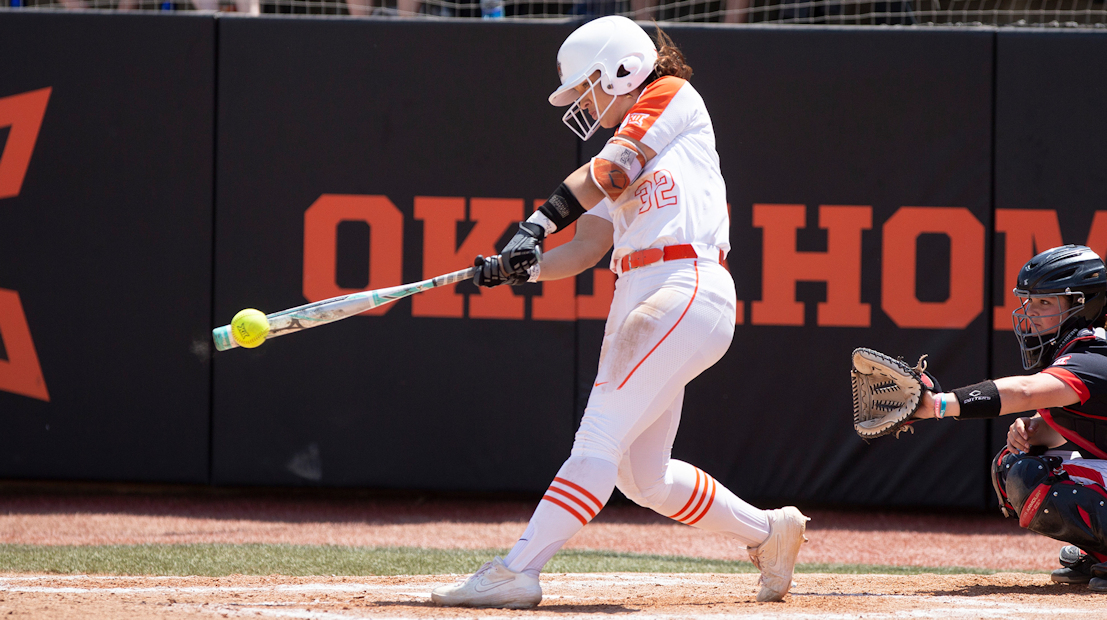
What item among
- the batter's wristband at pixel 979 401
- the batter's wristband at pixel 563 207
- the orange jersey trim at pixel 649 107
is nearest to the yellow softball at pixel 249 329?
the batter's wristband at pixel 563 207

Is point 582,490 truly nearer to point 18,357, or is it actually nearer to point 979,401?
point 979,401

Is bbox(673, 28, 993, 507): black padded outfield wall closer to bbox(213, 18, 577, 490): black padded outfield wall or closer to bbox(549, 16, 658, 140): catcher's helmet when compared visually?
bbox(213, 18, 577, 490): black padded outfield wall

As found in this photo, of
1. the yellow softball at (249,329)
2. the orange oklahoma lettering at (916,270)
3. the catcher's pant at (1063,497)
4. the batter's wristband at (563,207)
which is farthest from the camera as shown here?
the orange oklahoma lettering at (916,270)

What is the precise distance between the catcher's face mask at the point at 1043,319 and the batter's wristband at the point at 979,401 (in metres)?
0.65

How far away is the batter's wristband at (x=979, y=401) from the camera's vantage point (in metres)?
2.96

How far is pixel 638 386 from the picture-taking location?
2994 mm

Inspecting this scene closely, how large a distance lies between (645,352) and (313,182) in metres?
3.71

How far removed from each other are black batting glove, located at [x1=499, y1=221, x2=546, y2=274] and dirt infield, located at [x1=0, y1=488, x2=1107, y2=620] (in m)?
1.00

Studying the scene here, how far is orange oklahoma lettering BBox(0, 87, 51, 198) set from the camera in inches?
244

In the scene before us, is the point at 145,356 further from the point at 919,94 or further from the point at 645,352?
the point at 919,94

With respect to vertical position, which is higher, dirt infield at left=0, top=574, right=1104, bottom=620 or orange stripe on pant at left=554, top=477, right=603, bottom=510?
orange stripe on pant at left=554, top=477, right=603, bottom=510

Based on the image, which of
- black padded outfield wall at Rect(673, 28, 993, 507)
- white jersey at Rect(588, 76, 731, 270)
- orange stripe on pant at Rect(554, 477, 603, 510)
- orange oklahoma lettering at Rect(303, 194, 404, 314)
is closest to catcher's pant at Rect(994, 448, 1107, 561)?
white jersey at Rect(588, 76, 731, 270)

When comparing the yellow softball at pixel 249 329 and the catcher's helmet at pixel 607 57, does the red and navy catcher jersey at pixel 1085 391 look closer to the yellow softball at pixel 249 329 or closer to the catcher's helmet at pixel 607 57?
the catcher's helmet at pixel 607 57

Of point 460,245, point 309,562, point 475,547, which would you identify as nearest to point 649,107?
point 309,562
